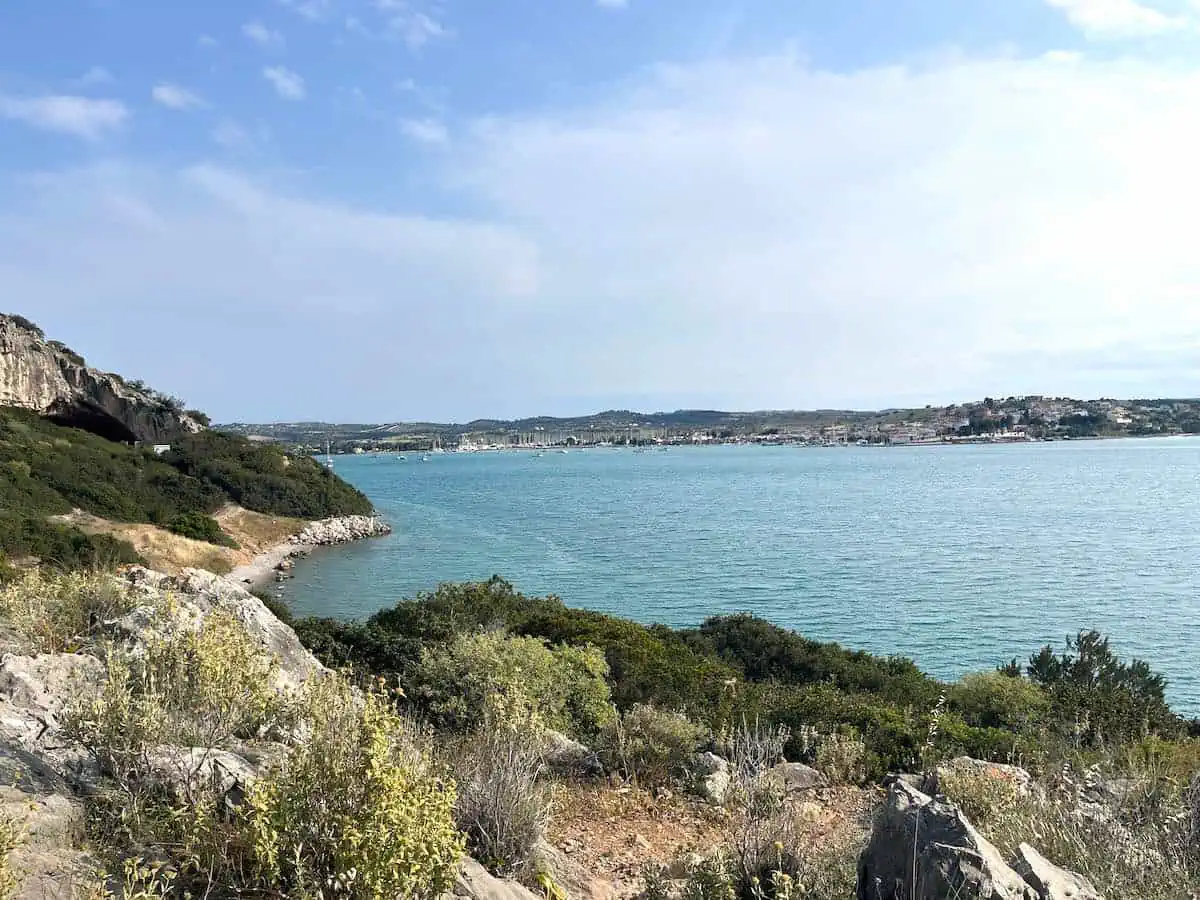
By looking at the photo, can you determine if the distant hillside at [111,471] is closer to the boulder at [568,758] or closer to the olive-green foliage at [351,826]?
the boulder at [568,758]

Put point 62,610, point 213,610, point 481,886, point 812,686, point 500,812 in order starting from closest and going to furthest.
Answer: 1. point 481,886
2. point 500,812
3. point 213,610
4. point 62,610
5. point 812,686

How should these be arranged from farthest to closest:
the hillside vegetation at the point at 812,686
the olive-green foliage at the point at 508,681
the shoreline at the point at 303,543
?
1. the shoreline at the point at 303,543
2. the hillside vegetation at the point at 812,686
3. the olive-green foliage at the point at 508,681

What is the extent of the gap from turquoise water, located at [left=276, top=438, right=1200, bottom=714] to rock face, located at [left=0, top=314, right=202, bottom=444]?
20.3 m

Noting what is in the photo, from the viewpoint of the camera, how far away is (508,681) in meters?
8.28

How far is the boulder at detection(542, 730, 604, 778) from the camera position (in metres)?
8.08

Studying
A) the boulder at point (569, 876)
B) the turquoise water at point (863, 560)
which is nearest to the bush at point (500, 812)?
the boulder at point (569, 876)

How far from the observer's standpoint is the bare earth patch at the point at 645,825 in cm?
588

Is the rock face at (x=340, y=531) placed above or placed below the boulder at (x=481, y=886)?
below

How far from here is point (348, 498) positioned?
59750 mm

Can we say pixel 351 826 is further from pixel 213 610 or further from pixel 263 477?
pixel 263 477

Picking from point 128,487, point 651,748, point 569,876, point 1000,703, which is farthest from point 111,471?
point 569,876

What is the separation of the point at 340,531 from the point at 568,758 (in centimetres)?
4749

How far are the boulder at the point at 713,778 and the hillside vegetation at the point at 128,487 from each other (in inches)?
744

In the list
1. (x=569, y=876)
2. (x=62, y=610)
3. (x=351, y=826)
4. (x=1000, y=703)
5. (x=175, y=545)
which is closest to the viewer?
(x=351, y=826)
